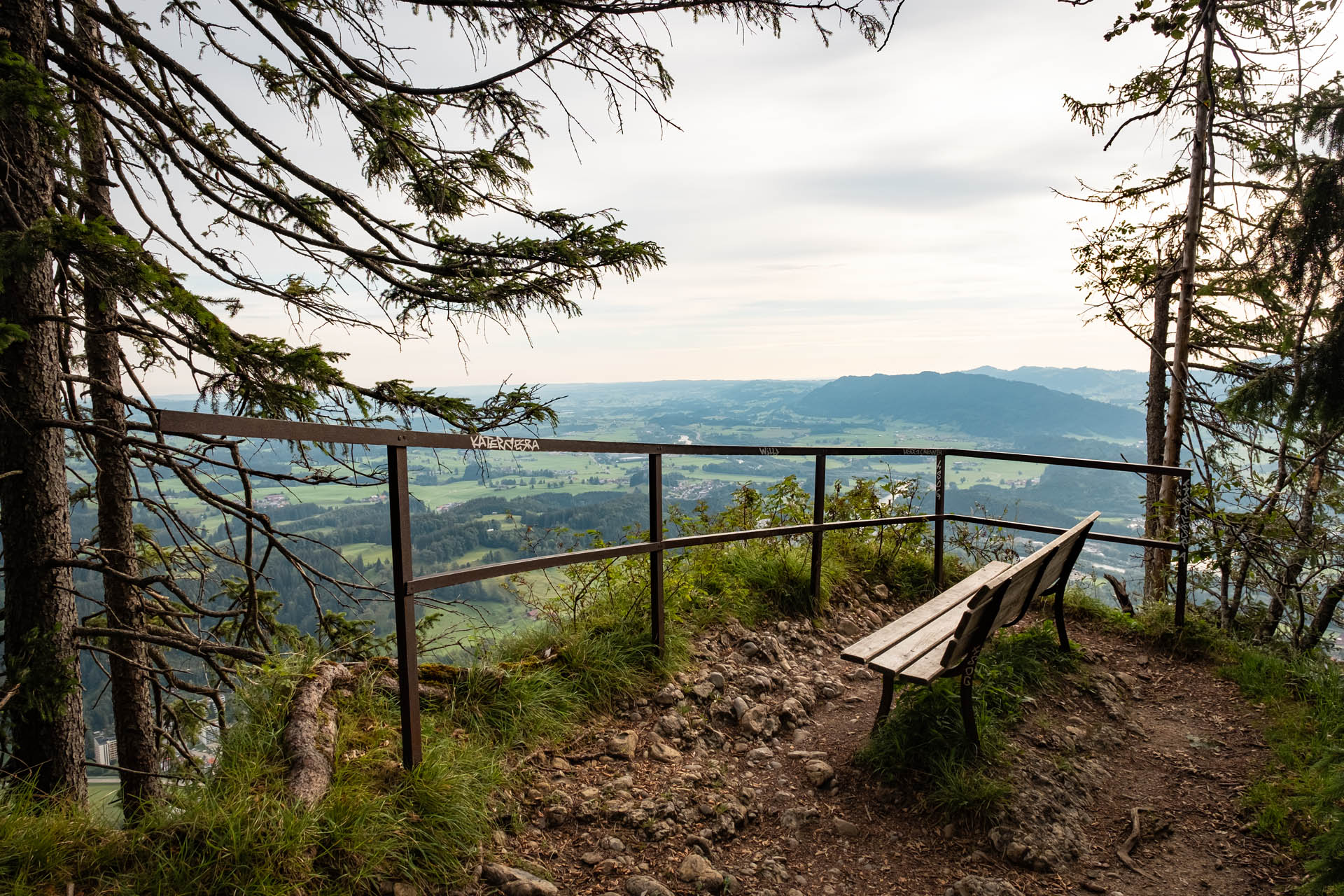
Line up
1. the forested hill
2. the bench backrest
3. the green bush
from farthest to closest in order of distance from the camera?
1. the forested hill
2. the green bush
3. the bench backrest

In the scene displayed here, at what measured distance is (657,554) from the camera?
390cm

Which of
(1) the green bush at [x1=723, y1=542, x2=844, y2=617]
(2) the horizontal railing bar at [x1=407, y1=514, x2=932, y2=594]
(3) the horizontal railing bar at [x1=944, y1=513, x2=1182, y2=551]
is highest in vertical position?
(2) the horizontal railing bar at [x1=407, y1=514, x2=932, y2=594]

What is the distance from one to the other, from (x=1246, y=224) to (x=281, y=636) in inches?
430

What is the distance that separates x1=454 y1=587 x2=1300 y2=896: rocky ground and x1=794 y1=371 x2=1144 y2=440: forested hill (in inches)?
3412

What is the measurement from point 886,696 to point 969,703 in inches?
15.6

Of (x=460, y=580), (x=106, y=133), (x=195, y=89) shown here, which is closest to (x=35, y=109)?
(x=195, y=89)

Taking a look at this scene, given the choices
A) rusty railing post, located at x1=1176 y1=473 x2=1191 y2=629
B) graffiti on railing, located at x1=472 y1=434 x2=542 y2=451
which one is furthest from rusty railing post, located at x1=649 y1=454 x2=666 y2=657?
rusty railing post, located at x1=1176 y1=473 x2=1191 y2=629

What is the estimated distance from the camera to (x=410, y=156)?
4.95 metres

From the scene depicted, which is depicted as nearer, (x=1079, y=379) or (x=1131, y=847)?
(x=1131, y=847)

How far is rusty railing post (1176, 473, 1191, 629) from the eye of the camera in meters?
5.13

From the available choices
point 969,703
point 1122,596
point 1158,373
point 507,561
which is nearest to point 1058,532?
point 1122,596

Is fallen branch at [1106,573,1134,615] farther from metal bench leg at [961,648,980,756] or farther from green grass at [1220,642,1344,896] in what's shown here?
metal bench leg at [961,648,980,756]

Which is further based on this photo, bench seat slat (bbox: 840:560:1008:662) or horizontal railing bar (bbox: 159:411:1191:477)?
bench seat slat (bbox: 840:560:1008:662)

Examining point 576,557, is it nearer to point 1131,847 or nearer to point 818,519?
point 818,519
